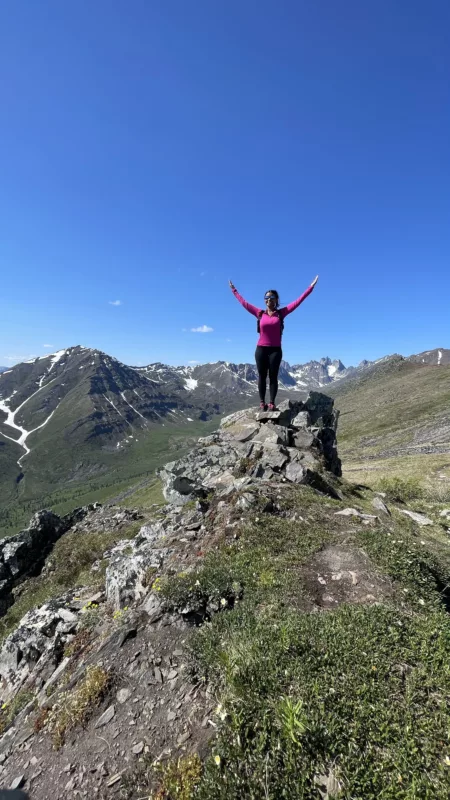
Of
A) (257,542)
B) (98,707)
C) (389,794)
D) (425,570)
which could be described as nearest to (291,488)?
(257,542)

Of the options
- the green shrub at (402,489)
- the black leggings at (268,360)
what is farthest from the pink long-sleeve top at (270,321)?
the green shrub at (402,489)

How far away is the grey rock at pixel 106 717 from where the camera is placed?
6422mm

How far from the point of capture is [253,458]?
2112 cm

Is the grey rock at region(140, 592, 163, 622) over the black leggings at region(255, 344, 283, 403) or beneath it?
beneath

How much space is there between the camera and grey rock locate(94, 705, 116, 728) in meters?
6.42

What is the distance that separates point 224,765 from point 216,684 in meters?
1.40

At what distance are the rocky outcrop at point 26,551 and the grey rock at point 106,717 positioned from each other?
26.2 meters

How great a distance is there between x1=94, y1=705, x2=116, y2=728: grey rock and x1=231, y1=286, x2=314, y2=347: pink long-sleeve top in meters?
14.4

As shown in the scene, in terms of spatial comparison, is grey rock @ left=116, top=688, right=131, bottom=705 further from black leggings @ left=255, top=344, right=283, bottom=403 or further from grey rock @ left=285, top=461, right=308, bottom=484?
black leggings @ left=255, top=344, right=283, bottom=403

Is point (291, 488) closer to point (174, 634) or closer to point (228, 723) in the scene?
point (174, 634)

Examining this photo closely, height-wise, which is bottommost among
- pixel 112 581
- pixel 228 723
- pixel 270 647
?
pixel 112 581

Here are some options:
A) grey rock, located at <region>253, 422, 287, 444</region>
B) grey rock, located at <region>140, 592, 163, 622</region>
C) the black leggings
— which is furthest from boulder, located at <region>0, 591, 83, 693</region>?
grey rock, located at <region>253, 422, 287, 444</region>

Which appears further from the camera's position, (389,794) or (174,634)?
(174,634)

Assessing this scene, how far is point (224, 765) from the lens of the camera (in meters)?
4.86
